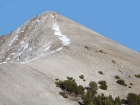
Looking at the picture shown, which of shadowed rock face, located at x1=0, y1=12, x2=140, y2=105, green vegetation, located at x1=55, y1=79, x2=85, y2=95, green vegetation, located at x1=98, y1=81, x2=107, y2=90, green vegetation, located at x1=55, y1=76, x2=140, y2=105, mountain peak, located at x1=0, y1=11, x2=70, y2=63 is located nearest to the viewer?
shadowed rock face, located at x1=0, y1=12, x2=140, y2=105

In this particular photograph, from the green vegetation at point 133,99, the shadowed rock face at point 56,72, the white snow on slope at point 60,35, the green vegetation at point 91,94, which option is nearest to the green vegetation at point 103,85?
the shadowed rock face at point 56,72

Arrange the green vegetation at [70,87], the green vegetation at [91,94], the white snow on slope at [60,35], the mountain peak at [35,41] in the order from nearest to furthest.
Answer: the green vegetation at [91,94], the green vegetation at [70,87], the white snow on slope at [60,35], the mountain peak at [35,41]

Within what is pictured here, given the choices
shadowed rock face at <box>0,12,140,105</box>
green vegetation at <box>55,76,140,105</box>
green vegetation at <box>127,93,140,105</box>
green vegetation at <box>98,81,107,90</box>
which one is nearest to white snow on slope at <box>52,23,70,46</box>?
shadowed rock face at <box>0,12,140,105</box>

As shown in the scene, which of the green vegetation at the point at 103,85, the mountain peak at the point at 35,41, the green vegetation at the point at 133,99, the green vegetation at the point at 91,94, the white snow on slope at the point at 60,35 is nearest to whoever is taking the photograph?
the green vegetation at the point at 91,94

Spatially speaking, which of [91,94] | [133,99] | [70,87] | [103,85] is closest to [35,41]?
[103,85]

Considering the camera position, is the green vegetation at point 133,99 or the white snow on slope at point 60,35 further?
the white snow on slope at point 60,35

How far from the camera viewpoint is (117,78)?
3650 centimetres

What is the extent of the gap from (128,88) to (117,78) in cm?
253

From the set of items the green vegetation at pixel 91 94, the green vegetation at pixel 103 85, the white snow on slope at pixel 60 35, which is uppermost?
the white snow on slope at pixel 60 35

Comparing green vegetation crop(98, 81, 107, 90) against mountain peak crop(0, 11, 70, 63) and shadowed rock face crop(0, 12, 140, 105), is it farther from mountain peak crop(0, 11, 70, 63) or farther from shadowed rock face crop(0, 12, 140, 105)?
mountain peak crop(0, 11, 70, 63)

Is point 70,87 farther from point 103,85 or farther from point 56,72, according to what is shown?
point 103,85

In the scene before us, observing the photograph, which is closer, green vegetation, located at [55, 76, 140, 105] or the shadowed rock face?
the shadowed rock face

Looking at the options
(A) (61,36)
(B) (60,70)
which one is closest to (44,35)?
(A) (61,36)

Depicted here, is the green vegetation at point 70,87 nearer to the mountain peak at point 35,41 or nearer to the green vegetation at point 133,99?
the green vegetation at point 133,99
